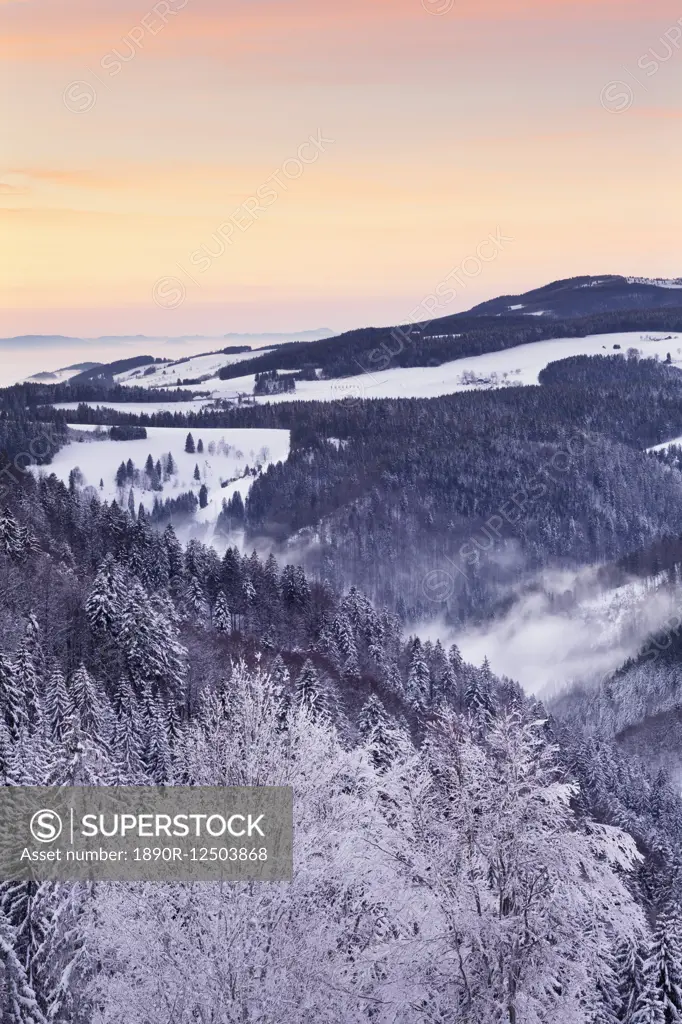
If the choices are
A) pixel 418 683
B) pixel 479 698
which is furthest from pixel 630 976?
pixel 479 698

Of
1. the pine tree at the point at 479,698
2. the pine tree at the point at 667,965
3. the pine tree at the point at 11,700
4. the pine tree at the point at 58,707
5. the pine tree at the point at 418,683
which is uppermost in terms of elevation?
the pine tree at the point at 11,700

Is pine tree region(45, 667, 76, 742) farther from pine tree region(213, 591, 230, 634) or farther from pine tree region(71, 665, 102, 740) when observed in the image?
pine tree region(213, 591, 230, 634)

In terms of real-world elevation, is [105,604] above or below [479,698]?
above

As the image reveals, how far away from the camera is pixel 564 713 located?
195 m

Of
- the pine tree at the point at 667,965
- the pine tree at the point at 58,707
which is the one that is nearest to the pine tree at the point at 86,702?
the pine tree at the point at 58,707

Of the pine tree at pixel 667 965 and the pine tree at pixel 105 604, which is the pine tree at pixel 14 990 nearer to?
the pine tree at pixel 667 965

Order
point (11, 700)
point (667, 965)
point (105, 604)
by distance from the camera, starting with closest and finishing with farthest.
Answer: point (667, 965)
point (11, 700)
point (105, 604)

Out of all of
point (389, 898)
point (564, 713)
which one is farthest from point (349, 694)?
point (564, 713)

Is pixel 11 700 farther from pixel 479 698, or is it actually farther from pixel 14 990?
pixel 479 698

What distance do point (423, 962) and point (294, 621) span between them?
87366mm

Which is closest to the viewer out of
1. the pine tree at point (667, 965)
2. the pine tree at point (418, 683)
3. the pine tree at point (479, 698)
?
the pine tree at point (667, 965)

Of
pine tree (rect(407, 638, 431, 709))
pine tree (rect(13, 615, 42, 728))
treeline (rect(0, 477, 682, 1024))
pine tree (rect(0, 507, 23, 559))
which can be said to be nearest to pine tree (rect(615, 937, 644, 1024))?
treeline (rect(0, 477, 682, 1024))

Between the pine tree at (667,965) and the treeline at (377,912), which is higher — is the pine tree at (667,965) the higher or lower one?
the lower one

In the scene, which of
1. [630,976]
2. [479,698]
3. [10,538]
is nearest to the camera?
[630,976]
